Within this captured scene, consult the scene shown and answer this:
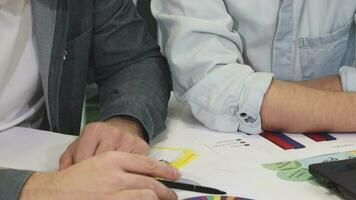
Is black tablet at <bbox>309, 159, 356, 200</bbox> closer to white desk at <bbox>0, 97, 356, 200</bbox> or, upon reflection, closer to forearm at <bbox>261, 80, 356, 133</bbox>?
white desk at <bbox>0, 97, 356, 200</bbox>

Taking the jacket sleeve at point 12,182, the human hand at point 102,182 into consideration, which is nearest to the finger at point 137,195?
the human hand at point 102,182

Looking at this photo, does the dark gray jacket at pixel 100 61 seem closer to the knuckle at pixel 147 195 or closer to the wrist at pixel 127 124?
the wrist at pixel 127 124

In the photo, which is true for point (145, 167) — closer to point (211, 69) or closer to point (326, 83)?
point (211, 69)

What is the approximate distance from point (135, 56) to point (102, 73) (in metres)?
0.09

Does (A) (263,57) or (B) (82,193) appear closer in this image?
(B) (82,193)

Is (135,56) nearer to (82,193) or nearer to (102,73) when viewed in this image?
(102,73)

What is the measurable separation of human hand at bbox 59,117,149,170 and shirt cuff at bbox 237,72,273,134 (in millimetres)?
197

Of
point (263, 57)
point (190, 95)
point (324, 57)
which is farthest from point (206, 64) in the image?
point (324, 57)

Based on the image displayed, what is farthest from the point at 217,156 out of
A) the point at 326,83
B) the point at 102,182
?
the point at 326,83

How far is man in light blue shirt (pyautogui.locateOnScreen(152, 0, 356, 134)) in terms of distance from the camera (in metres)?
0.90

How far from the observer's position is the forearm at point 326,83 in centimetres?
100

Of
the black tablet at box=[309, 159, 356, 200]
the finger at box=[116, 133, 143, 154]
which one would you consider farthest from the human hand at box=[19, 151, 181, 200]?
the black tablet at box=[309, 159, 356, 200]

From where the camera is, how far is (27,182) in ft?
2.17

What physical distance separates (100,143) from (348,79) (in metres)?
0.52
